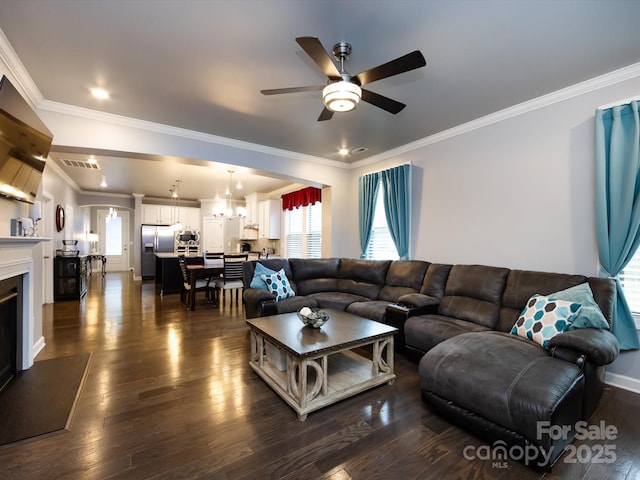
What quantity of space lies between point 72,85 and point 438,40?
3.39m

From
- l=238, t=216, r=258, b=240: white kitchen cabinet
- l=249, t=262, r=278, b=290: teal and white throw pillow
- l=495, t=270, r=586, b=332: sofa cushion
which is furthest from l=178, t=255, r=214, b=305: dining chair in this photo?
l=495, t=270, r=586, b=332: sofa cushion

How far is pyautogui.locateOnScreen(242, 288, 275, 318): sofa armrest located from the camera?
143 inches

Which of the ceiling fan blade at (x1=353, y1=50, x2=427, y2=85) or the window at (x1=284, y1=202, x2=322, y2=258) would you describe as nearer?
the ceiling fan blade at (x1=353, y1=50, x2=427, y2=85)

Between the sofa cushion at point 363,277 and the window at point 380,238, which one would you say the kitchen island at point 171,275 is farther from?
the window at point 380,238

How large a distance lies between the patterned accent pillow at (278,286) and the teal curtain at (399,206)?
1.86 metres

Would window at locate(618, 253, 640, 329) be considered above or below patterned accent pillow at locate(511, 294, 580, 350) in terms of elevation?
above

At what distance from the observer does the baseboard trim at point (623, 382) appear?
249 cm

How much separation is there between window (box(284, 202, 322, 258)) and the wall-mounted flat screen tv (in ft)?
15.2

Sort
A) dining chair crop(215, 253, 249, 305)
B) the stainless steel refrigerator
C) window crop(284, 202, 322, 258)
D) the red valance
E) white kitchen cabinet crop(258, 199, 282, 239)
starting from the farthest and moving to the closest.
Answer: the stainless steel refrigerator < white kitchen cabinet crop(258, 199, 282, 239) < window crop(284, 202, 322, 258) < the red valance < dining chair crop(215, 253, 249, 305)

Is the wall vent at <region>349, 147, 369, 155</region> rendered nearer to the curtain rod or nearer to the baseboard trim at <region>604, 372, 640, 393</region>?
the curtain rod

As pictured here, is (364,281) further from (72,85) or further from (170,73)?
(72,85)

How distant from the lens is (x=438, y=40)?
7.20ft

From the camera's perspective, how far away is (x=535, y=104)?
3125 millimetres

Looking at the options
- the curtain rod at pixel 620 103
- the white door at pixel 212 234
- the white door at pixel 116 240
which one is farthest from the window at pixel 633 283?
the white door at pixel 116 240
